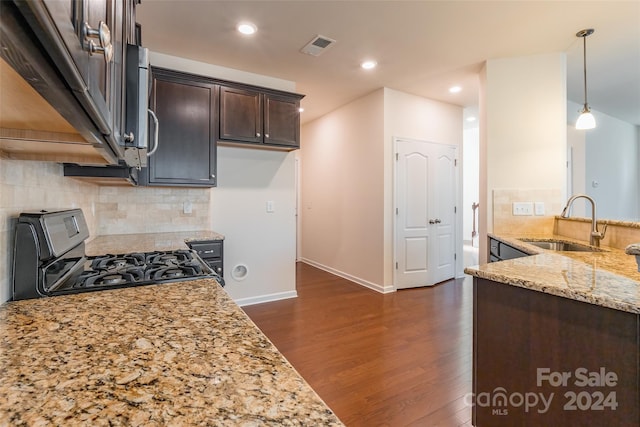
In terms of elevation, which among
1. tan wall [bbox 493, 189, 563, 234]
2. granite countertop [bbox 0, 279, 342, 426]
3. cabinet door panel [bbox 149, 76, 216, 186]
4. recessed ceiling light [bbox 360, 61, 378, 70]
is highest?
recessed ceiling light [bbox 360, 61, 378, 70]

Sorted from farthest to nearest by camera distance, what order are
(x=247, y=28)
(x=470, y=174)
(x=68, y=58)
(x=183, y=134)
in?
(x=470, y=174)
(x=183, y=134)
(x=247, y=28)
(x=68, y=58)

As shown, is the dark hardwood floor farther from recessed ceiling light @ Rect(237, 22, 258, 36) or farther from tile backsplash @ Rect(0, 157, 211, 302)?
recessed ceiling light @ Rect(237, 22, 258, 36)

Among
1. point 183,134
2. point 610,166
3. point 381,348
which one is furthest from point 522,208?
point 610,166

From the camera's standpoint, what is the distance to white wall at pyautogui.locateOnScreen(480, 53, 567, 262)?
9.77 feet

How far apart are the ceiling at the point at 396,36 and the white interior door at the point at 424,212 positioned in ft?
3.09

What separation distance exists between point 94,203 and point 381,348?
2.71 meters

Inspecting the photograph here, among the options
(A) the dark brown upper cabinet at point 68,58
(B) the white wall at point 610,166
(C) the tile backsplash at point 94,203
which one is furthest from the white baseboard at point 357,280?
(A) the dark brown upper cabinet at point 68,58

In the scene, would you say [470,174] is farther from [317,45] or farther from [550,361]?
[550,361]

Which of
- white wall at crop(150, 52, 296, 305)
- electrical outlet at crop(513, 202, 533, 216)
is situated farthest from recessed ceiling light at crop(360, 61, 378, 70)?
Answer: electrical outlet at crop(513, 202, 533, 216)

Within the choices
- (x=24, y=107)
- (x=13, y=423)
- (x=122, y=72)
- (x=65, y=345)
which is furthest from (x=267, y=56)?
(x=13, y=423)

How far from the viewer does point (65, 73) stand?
42cm

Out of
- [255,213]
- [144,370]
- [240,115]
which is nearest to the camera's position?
[144,370]

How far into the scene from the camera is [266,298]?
3584mm

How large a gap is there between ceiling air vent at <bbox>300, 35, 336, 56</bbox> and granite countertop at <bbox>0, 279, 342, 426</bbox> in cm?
266
